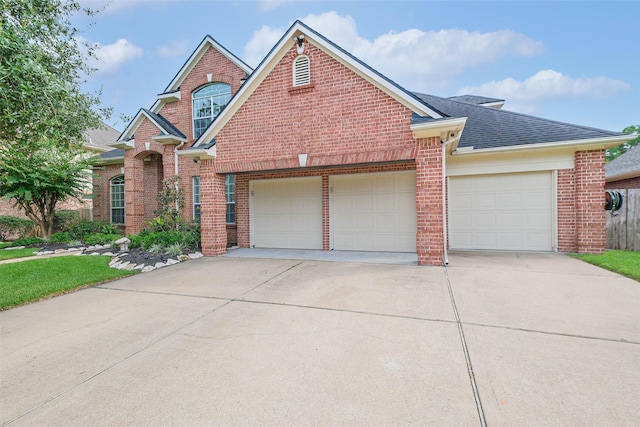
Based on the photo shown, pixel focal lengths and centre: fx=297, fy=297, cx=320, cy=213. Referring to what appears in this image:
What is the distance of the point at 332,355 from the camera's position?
294 centimetres

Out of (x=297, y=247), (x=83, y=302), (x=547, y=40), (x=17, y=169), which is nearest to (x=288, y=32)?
(x=297, y=247)

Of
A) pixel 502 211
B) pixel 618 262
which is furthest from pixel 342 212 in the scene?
pixel 618 262

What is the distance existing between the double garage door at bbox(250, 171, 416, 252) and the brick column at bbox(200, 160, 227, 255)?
175 cm

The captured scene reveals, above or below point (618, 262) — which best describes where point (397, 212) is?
above

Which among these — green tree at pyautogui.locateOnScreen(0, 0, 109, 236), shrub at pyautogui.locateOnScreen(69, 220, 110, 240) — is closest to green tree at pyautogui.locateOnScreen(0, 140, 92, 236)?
green tree at pyautogui.locateOnScreen(0, 0, 109, 236)

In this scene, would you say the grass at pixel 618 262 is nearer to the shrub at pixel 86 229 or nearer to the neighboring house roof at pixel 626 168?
the neighboring house roof at pixel 626 168

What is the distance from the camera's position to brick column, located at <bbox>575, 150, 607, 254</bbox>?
7625mm

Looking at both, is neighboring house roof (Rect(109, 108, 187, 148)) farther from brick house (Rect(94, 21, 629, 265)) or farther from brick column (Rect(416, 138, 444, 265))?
brick column (Rect(416, 138, 444, 265))

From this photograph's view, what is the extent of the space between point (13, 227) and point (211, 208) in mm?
11518

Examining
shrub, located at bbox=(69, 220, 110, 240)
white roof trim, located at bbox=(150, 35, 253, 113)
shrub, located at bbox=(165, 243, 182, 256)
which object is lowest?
shrub, located at bbox=(165, 243, 182, 256)

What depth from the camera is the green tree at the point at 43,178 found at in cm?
1050

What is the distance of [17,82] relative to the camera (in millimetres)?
4625

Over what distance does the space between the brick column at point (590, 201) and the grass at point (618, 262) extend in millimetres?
410

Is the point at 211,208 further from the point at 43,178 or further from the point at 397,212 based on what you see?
the point at 43,178
